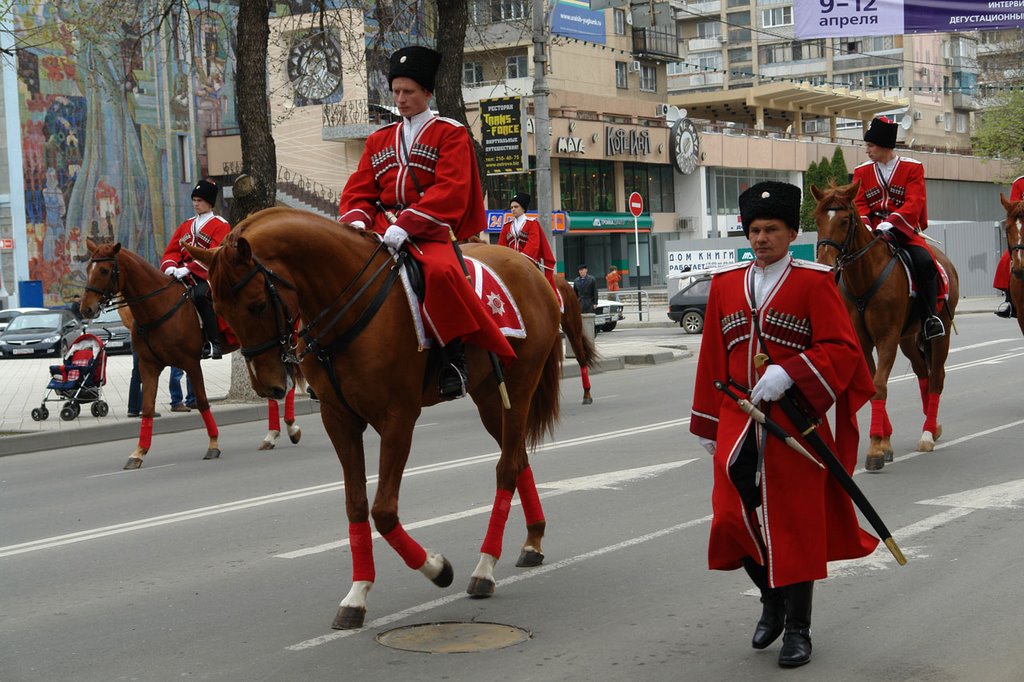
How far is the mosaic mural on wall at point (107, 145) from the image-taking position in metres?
50.6

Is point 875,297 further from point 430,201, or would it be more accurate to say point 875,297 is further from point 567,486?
point 430,201

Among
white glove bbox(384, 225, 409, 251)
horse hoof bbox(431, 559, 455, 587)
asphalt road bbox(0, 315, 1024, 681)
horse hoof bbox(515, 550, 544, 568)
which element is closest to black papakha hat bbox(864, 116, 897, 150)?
asphalt road bbox(0, 315, 1024, 681)

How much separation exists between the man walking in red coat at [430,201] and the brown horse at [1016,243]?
7912 mm

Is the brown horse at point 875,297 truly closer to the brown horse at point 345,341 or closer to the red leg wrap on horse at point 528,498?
the red leg wrap on horse at point 528,498

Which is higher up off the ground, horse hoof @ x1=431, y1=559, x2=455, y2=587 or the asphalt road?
horse hoof @ x1=431, y1=559, x2=455, y2=587

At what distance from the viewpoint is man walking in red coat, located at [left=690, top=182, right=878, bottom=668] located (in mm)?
5418

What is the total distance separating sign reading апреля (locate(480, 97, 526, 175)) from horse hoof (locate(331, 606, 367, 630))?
2010cm

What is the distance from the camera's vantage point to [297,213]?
6.60m

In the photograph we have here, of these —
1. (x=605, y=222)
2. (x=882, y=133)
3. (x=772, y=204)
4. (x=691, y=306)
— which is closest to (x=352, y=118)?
(x=605, y=222)

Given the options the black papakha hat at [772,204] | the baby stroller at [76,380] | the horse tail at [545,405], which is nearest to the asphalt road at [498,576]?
the horse tail at [545,405]

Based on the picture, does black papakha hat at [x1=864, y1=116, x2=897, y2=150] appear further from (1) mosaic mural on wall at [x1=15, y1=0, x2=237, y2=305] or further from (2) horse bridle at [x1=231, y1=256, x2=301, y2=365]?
(1) mosaic mural on wall at [x1=15, y1=0, x2=237, y2=305]

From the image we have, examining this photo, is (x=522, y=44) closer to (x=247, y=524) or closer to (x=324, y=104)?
(x=324, y=104)

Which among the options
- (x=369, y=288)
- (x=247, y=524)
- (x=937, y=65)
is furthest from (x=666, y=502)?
(x=937, y=65)

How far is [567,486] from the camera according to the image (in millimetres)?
10383
